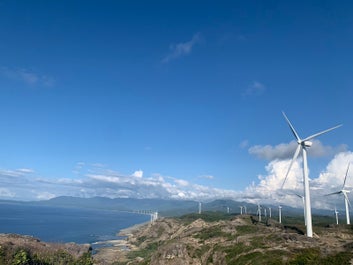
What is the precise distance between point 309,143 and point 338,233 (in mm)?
59428

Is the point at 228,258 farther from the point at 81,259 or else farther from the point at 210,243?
the point at 81,259

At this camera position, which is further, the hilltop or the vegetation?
the vegetation

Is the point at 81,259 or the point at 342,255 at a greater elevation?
the point at 342,255

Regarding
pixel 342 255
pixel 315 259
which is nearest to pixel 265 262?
pixel 315 259

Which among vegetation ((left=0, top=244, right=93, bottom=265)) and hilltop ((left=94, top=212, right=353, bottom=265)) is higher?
hilltop ((left=94, top=212, right=353, bottom=265))

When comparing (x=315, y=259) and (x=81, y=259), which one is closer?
(x=315, y=259)

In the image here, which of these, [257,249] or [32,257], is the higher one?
[257,249]

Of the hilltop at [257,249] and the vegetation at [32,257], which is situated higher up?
the hilltop at [257,249]

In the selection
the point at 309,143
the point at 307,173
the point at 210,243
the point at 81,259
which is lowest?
the point at 81,259

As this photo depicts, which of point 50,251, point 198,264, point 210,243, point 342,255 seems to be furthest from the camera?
point 50,251

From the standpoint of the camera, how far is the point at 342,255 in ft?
280

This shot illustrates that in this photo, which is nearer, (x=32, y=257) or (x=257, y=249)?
(x=257, y=249)

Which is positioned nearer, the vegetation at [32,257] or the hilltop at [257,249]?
the hilltop at [257,249]

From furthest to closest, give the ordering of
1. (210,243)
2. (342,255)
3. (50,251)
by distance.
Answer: (50,251) < (210,243) < (342,255)
